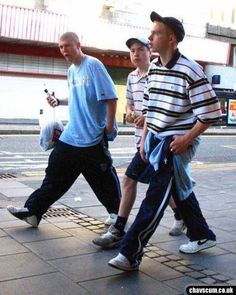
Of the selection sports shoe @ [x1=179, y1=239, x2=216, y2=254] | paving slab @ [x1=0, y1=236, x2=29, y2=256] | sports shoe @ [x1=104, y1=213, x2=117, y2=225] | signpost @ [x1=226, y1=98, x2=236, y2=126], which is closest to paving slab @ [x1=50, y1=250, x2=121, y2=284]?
paving slab @ [x1=0, y1=236, x2=29, y2=256]

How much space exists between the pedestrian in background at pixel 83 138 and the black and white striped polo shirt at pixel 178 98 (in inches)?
32.0

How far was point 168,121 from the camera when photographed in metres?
4.04

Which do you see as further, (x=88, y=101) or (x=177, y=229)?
(x=177, y=229)

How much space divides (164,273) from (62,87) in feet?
69.9

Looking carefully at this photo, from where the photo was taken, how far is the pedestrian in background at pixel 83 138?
4.90 metres

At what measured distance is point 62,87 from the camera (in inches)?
975

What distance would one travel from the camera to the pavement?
369 cm

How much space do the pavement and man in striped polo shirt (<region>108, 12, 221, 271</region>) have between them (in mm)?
225

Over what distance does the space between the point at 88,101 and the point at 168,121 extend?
111 cm

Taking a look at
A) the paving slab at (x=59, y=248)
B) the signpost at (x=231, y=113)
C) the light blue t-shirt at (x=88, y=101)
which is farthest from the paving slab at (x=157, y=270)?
the signpost at (x=231, y=113)

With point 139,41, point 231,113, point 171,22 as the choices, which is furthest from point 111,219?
point 231,113

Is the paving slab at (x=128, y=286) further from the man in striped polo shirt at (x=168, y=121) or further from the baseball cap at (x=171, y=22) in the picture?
the baseball cap at (x=171, y=22)

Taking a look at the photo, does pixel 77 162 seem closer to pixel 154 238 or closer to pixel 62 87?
pixel 154 238

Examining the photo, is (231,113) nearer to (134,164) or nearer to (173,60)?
(134,164)
